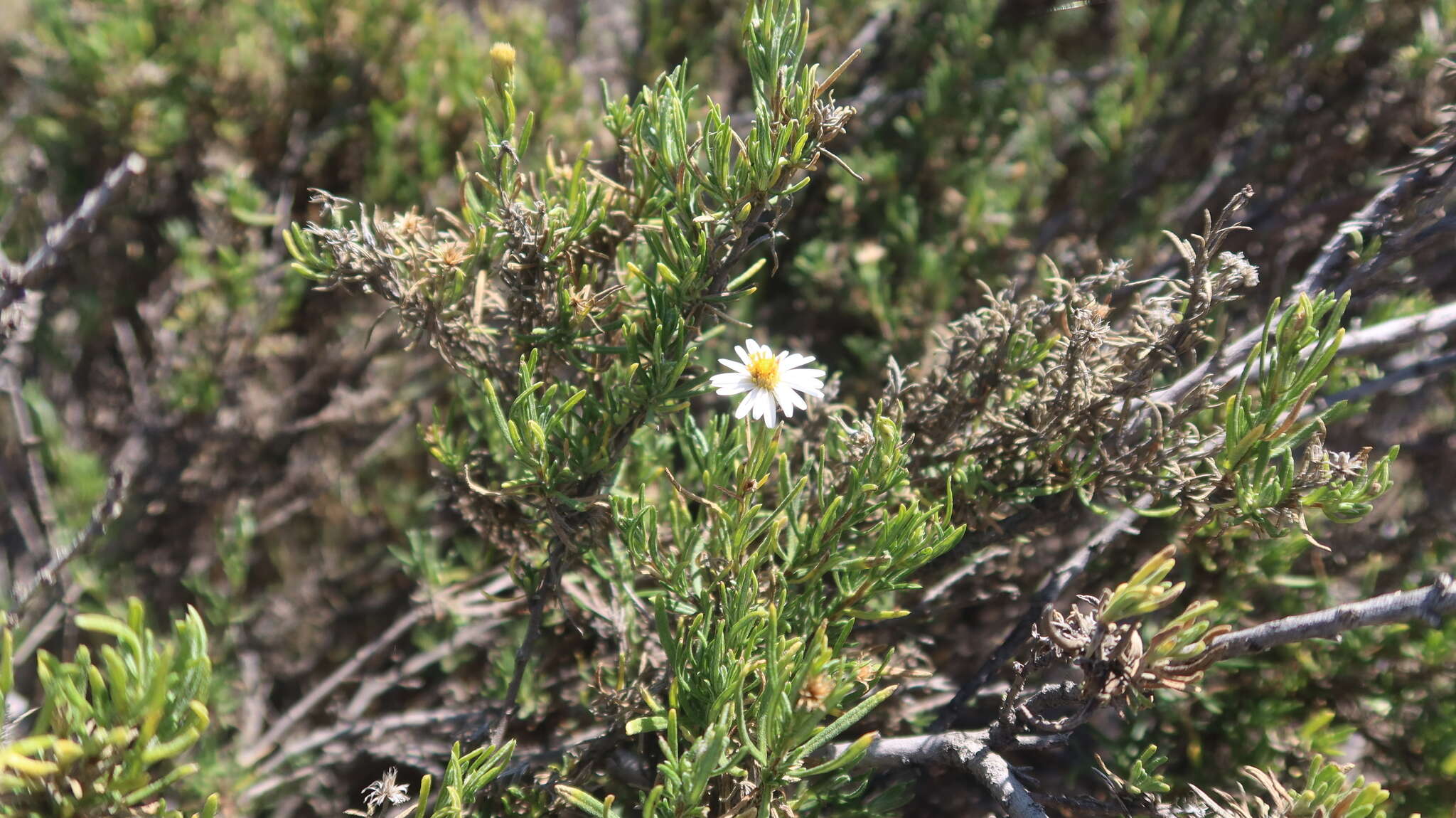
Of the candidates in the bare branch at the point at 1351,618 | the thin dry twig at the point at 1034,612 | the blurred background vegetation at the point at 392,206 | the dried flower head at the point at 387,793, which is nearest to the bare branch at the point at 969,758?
the thin dry twig at the point at 1034,612

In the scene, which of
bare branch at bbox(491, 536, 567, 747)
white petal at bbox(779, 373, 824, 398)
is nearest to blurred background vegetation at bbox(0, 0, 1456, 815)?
bare branch at bbox(491, 536, 567, 747)

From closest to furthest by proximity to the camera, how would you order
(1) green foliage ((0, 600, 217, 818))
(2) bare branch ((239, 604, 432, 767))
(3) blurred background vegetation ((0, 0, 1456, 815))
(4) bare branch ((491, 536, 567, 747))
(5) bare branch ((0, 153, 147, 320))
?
(1) green foliage ((0, 600, 217, 818)) < (4) bare branch ((491, 536, 567, 747)) < (5) bare branch ((0, 153, 147, 320)) < (2) bare branch ((239, 604, 432, 767)) < (3) blurred background vegetation ((0, 0, 1456, 815))

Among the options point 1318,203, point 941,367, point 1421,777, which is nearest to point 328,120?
point 941,367

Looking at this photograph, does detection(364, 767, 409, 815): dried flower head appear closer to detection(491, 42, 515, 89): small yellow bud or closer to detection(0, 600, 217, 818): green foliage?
detection(0, 600, 217, 818): green foliage

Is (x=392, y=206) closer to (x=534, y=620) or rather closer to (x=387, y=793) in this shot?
(x=534, y=620)

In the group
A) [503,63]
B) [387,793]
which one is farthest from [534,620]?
[503,63]

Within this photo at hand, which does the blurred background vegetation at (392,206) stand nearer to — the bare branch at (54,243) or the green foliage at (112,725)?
the bare branch at (54,243)
